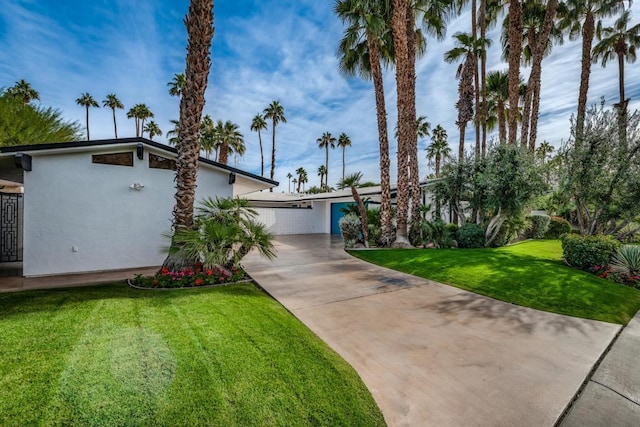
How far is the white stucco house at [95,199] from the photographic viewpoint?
23.1 feet

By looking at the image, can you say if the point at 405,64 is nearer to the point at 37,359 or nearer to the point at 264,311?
the point at 264,311

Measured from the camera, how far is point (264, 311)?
4.60 meters

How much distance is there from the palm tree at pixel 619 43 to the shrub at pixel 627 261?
19.4 m

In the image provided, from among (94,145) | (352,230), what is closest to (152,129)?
A: (94,145)

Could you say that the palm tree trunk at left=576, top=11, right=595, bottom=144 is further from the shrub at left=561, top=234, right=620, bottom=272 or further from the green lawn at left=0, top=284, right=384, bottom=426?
the green lawn at left=0, top=284, right=384, bottom=426

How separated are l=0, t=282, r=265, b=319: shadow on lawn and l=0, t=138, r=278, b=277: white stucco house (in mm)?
2120

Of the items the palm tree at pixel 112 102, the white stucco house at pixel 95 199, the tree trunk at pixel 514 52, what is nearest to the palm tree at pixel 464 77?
the tree trunk at pixel 514 52

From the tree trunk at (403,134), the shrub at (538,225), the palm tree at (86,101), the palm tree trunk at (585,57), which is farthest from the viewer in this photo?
the palm tree at (86,101)

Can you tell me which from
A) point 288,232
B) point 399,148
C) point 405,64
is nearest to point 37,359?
point 399,148

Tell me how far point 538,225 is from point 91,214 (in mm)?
20727

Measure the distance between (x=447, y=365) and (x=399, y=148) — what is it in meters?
10.6

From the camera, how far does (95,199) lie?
7.64m

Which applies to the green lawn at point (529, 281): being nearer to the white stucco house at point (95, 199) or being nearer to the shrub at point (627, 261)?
the shrub at point (627, 261)

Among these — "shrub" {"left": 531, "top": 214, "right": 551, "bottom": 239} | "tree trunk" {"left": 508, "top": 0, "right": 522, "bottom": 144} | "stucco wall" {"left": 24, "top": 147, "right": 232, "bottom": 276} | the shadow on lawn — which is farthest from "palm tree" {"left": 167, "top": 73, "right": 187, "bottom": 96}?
"shrub" {"left": 531, "top": 214, "right": 551, "bottom": 239}
